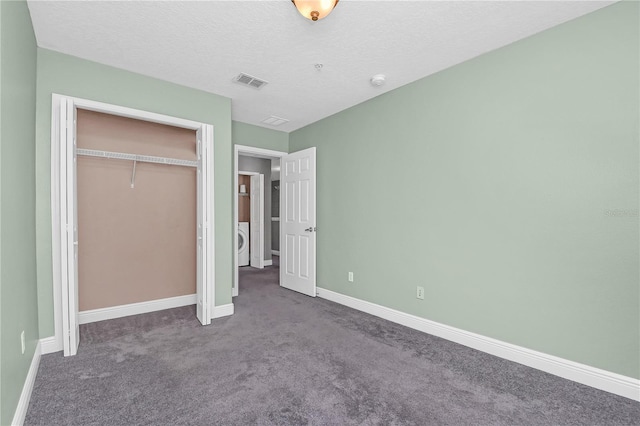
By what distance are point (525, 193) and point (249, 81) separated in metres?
2.86

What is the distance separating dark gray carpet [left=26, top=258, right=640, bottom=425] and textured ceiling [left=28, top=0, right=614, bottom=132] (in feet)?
8.72

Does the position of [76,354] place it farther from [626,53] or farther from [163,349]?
[626,53]

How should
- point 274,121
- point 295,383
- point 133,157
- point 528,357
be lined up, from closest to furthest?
1. point 295,383
2. point 528,357
3. point 133,157
4. point 274,121

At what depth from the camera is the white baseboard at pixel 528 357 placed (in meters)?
1.97

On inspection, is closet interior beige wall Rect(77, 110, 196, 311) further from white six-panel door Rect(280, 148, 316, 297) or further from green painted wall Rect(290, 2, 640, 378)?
green painted wall Rect(290, 2, 640, 378)

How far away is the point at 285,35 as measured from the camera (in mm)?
2344

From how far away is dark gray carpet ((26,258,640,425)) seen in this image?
1.76 metres

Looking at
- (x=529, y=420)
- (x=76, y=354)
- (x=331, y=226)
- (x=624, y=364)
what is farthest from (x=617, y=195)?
(x=76, y=354)

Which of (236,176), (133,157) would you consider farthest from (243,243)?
(133,157)

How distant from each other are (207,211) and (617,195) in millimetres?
3524

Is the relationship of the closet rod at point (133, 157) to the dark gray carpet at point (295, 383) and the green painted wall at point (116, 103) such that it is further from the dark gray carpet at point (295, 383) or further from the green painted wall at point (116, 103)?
the dark gray carpet at point (295, 383)

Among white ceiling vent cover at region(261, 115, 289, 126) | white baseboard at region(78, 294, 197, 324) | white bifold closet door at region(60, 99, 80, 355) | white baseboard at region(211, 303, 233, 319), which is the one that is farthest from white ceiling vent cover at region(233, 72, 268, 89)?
white baseboard at region(78, 294, 197, 324)

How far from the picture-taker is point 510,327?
2.46 metres

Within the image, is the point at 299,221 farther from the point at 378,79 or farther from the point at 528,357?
the point at 528,357
